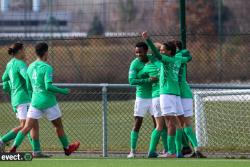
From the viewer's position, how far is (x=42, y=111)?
1581 centimetres

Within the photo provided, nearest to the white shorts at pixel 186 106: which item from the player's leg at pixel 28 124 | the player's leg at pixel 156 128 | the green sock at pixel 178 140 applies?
the green sock at pixel 178 140

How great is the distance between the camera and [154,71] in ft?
53.6

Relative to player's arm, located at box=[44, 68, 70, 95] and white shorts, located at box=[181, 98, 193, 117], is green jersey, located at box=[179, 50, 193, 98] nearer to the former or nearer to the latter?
white shorts, located at box=[181, 98, 193, 117]

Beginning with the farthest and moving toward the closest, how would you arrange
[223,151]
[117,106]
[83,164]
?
[117,106]
[223,151]
[83,164]

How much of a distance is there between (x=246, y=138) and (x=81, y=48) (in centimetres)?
577

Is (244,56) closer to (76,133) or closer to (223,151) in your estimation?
(76,133)

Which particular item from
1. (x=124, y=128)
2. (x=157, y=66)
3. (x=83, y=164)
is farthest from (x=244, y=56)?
(x=83, y=164)

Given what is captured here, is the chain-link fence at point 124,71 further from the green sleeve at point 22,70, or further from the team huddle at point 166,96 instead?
the green sleeve at point 22,70

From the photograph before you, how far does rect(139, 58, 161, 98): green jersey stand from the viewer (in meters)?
16.3

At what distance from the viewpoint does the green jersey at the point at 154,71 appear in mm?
16266

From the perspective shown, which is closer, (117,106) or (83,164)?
(83,164)

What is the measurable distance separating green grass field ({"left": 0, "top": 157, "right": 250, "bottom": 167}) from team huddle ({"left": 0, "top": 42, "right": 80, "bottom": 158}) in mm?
→ 601

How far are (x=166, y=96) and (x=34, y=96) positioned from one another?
2037 millimetres

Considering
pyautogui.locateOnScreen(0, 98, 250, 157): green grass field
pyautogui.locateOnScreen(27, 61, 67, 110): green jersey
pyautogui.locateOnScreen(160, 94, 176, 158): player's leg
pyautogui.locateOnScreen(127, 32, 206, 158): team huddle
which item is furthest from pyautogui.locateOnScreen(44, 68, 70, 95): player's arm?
pyautogui.locateOnScreen(0, 98, 250, 157): green grass field
